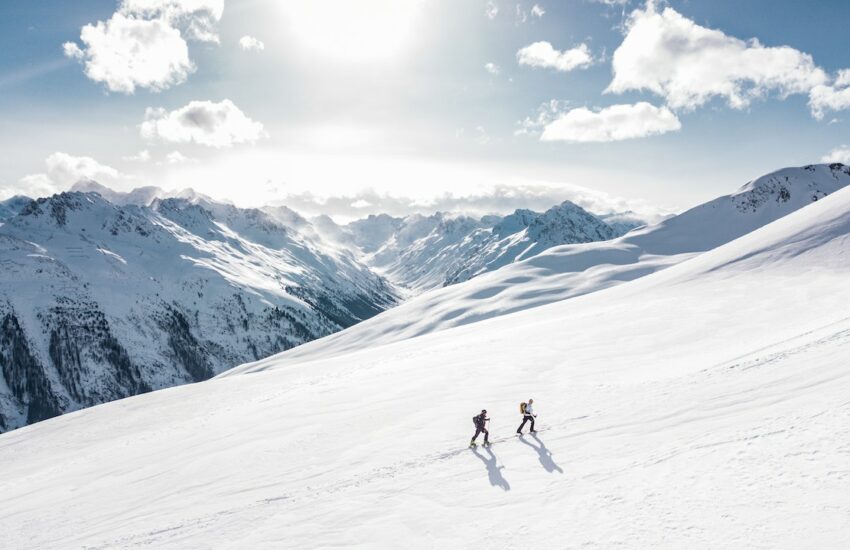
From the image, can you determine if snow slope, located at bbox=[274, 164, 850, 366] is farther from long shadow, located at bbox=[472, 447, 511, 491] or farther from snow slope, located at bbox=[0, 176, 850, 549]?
long shadow, located at bbox=[472, 447, 511, 491]

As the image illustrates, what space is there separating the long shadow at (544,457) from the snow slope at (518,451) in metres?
0.14

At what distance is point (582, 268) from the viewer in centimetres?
13188

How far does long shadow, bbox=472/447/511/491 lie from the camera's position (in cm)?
1540

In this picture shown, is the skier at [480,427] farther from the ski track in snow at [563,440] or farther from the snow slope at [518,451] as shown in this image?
the snow slope at [518,451]

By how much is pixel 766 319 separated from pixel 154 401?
167ft

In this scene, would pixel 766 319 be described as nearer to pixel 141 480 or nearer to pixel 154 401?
pixel 141 480

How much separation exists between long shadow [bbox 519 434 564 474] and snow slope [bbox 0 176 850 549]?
0.46 ft

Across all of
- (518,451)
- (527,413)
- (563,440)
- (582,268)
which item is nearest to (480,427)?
(518,451)

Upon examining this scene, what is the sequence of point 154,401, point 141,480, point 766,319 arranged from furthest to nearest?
point 154,401 < point 766,319 < point 141,480

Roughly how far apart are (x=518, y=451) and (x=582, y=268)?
122 meters

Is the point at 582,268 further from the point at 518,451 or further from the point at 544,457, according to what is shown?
the point at 544,457

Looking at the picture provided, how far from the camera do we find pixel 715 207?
18900 centimetres

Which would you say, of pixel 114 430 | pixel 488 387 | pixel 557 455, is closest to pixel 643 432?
pixel 557 455

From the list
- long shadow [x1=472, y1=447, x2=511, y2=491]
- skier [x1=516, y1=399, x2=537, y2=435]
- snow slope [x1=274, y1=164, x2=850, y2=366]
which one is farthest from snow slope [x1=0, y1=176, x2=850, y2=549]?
snow slope [x1=274, y1=164, x2=850, y2=366]
